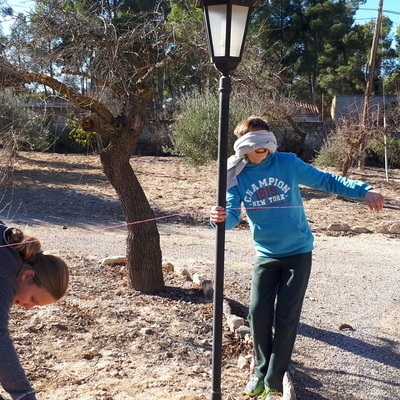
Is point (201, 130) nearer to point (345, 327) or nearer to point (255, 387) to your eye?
point (345, 327)

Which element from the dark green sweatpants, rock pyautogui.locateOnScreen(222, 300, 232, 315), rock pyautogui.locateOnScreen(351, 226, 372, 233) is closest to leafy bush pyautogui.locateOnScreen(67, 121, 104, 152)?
rock pyautogui.locateOnScreen(222, 300, 232, 315)

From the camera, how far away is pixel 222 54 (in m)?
2.92

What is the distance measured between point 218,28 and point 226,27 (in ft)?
0.19

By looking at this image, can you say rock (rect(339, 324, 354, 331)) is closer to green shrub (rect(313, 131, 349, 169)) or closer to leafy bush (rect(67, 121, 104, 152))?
leafy bush (rect(67, 121, 104, 152))

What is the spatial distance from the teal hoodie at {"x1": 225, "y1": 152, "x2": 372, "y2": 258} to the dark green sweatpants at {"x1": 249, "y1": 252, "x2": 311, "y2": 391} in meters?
0.09

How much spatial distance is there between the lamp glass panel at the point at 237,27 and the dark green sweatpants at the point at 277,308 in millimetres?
1299

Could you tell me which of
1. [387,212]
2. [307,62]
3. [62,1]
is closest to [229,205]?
[62,1]

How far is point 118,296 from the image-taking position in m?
5.07

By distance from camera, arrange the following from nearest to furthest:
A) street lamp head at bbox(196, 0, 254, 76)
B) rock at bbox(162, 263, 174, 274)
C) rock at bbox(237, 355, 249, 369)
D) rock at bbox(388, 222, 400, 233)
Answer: street lamp head at bbox(196, 0, 254, 76) < rock at bbox(237, 355, 249, 369) < rock at bbox(162, 263, 174, 274) < rock at bbox(388, 222, 400, 233)

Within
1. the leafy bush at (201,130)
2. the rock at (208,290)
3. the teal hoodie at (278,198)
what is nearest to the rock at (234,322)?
the rock at (208,290)

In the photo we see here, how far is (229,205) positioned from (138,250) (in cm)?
218

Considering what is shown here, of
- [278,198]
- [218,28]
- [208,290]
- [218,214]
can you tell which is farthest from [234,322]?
[218,28]

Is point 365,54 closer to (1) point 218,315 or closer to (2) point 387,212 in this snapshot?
(2) point 387,212

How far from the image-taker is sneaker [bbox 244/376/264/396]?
3268mm
